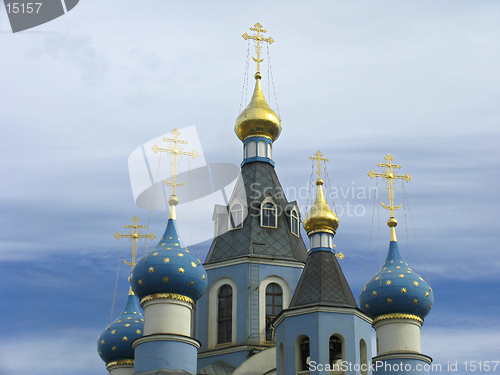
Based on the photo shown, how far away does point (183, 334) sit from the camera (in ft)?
58.9

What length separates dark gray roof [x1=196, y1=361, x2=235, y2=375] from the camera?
1933cm

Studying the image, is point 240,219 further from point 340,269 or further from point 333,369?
point 333,369

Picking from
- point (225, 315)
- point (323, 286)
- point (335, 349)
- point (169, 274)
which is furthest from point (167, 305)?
point (335, 349)

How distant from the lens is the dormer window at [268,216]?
21.9 m

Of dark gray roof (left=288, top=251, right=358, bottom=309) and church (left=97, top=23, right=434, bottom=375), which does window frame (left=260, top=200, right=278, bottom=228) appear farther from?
dark gray roof (left=288, top=251, right=358, bottom=309)

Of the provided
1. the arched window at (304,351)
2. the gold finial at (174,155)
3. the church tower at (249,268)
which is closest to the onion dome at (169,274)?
the gold finial at (174,155)

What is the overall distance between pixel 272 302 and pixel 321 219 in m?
2.76

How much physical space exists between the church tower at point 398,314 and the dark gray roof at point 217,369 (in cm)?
337

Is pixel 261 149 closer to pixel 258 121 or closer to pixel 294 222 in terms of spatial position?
pixel 258 121

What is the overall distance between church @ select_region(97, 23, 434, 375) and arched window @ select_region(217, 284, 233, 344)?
0.03 m

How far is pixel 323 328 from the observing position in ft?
55.8

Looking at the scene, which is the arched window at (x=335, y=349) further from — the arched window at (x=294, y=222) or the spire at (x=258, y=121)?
the spire at (x=258, y=121)

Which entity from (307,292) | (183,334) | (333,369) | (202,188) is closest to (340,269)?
(307,292)

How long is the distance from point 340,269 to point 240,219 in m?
4.28
